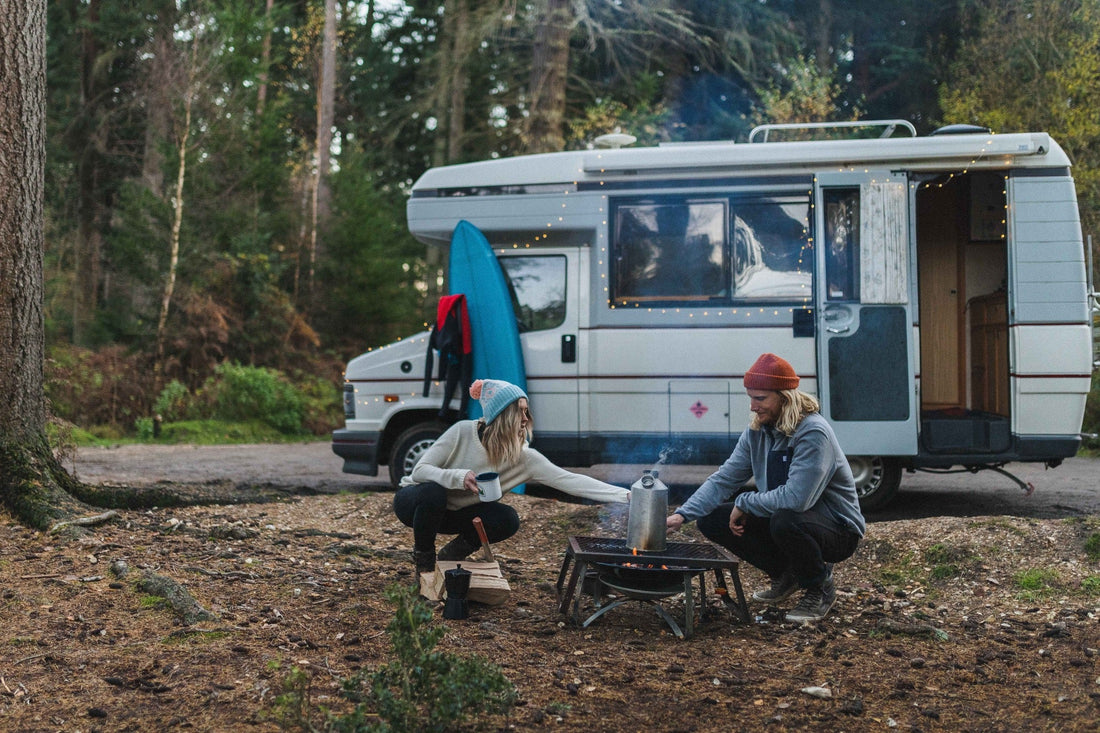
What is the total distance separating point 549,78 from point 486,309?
289 inches

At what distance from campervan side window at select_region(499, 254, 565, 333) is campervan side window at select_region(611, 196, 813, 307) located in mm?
481

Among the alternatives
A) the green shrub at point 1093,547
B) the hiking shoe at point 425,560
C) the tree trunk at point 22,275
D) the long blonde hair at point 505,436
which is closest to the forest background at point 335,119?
the tree trunk at point 22,275

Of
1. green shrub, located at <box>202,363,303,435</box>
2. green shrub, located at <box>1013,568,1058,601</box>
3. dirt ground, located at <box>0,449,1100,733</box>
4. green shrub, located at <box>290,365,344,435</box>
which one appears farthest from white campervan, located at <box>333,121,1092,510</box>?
green shrub, located at <box>290,365,344,435</box>

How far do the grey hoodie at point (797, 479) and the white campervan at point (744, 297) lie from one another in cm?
286

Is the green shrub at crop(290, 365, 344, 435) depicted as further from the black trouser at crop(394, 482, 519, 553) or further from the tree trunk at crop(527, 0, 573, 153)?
the black trouser at crop(394, 482, 519, 553)

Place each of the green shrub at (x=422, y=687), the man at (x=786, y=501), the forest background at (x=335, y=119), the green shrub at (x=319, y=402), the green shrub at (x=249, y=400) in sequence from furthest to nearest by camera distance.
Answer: the green shrub at (x=319, y=402) < the forest background at (x=335, y=119) < the green shrub at (x=249, y=400) < the man at (x=786, y=501) < the green shrub at (x=422, y=687)

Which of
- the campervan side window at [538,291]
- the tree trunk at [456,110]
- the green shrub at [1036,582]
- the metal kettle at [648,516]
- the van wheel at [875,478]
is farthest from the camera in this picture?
the tree trunk at [456,110]

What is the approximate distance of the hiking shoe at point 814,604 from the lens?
198 inches

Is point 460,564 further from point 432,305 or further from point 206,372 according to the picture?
point 432,305

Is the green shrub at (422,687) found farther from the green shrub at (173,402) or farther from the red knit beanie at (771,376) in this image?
the green shrub at (173,402)

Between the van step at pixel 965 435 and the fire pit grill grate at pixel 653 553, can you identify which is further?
the van step at pixel 965 435

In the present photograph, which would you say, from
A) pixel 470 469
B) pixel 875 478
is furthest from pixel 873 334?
pixel 470 469

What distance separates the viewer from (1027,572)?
18.6ft

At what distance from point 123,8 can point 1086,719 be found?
22.9 meters
